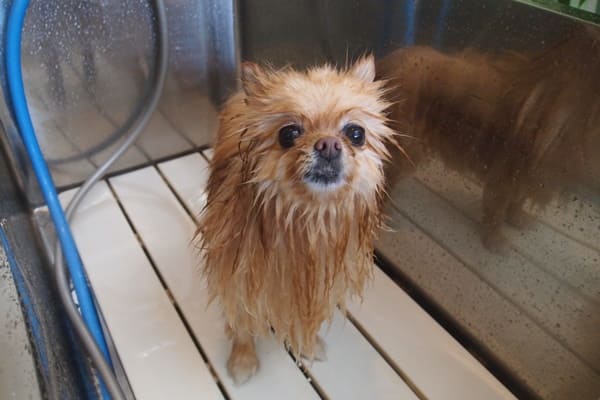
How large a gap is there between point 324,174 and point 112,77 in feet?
2.82

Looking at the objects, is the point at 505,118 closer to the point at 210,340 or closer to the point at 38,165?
the point at 210,340

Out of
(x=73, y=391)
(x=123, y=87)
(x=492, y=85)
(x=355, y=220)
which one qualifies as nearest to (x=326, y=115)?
(x=355, y=220)

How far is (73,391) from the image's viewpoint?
826 millimetres

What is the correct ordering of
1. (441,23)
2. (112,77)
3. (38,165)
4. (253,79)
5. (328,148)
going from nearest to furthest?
(328,148)
(253,79)
(441,23)
(38,165)
(112,77)

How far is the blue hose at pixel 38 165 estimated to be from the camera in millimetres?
947

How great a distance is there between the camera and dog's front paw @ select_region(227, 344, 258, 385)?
0.88 meters

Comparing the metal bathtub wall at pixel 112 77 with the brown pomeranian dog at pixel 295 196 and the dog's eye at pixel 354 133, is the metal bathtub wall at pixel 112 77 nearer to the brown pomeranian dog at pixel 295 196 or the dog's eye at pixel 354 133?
the brown pomeranian dog at pixel 295 196

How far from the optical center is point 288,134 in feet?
1.97

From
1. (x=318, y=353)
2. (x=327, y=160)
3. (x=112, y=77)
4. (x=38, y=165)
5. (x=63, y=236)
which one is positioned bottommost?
(x=318, y=353)

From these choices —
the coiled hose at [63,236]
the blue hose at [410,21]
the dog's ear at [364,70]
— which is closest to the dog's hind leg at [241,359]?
the coiled hose at [63,236]

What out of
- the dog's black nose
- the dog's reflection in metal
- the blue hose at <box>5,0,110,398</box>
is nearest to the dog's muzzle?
the dog's black nose

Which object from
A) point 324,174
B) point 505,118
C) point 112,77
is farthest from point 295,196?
point 112,77

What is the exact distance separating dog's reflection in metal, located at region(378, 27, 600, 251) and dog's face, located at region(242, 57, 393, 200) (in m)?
0.23

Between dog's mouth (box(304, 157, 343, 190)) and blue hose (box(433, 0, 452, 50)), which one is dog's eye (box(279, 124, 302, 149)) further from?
blue hose (box(433, 0, 452, 50))
